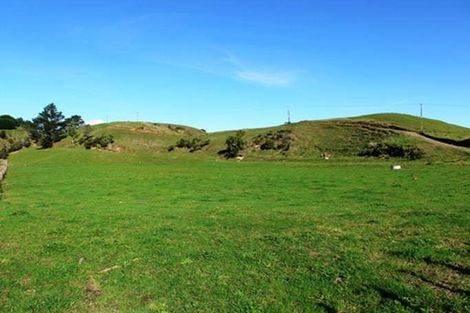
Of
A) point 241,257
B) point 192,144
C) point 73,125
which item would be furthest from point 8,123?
point 241,257

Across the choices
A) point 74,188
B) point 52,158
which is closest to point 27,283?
point 74,188

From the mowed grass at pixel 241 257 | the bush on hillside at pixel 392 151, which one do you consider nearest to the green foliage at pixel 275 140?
the bush on hillside at pixel 392 151

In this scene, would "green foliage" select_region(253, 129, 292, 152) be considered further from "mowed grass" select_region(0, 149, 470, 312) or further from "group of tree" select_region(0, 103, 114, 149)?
"mowed grass" select_region(0, 149, 470, 312)

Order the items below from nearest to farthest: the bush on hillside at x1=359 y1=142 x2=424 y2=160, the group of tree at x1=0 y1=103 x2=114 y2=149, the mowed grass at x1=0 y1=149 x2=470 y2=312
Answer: the mowed grass at x1=0 y1=149 x2=470 y2=312 → the bush on hillside at x1=359 y1=142 x2=424 y2=160 → the group of tree at x1=0 y1=103 x2=114 y2=149

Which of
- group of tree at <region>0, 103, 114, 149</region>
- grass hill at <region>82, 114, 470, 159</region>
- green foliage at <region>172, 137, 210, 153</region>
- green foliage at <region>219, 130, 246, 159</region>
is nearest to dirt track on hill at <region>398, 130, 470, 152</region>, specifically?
grass hill at <region>82, 114, 470, 159</region>

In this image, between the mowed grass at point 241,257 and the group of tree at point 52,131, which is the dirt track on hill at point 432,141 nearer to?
the mowed grass at point 241,257

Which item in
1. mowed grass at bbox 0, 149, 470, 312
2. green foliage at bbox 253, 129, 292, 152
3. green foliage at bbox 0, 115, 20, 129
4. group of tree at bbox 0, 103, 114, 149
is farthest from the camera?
green foliage at bbox 0, 115, 20, 129

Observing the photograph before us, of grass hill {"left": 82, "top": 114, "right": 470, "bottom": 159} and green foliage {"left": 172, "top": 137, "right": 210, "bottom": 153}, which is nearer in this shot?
grass hill {"left": 82, "top": 114, "right": 470, "bottom": 159}

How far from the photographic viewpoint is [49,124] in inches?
5458

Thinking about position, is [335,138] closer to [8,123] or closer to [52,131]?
[52,131]

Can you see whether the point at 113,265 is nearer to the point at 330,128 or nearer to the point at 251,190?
the point at 251,190

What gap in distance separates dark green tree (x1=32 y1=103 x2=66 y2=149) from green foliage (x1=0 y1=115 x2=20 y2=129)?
161 ft

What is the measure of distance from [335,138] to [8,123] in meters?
151

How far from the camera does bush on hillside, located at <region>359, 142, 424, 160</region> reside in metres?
69.5
